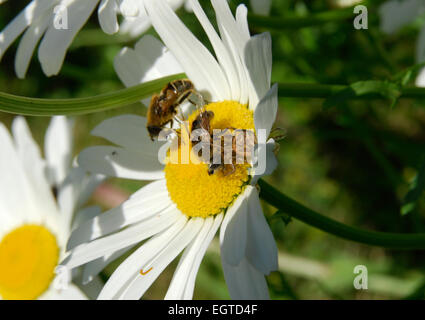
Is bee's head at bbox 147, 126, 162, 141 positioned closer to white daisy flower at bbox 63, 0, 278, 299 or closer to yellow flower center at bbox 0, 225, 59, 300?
white daisy flower at bbox 63, 0, 278, 299

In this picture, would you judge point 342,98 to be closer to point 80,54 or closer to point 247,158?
point 247,158

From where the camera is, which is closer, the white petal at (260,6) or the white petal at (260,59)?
the white petal at (260,59)

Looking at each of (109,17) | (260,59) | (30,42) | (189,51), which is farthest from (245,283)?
(30,42)

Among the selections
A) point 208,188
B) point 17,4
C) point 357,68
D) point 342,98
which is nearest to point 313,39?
point 357,68

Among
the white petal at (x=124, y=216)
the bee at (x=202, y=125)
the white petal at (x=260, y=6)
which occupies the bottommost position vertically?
the white petal at (x=124, y=216)

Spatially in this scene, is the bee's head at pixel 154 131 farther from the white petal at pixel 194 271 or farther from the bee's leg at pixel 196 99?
the white petal at pixel 194 271

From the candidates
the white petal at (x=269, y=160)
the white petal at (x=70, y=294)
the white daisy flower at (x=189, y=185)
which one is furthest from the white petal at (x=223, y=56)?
the white petal at (x=70, y=294)

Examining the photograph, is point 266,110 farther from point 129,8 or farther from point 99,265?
point 99,265
